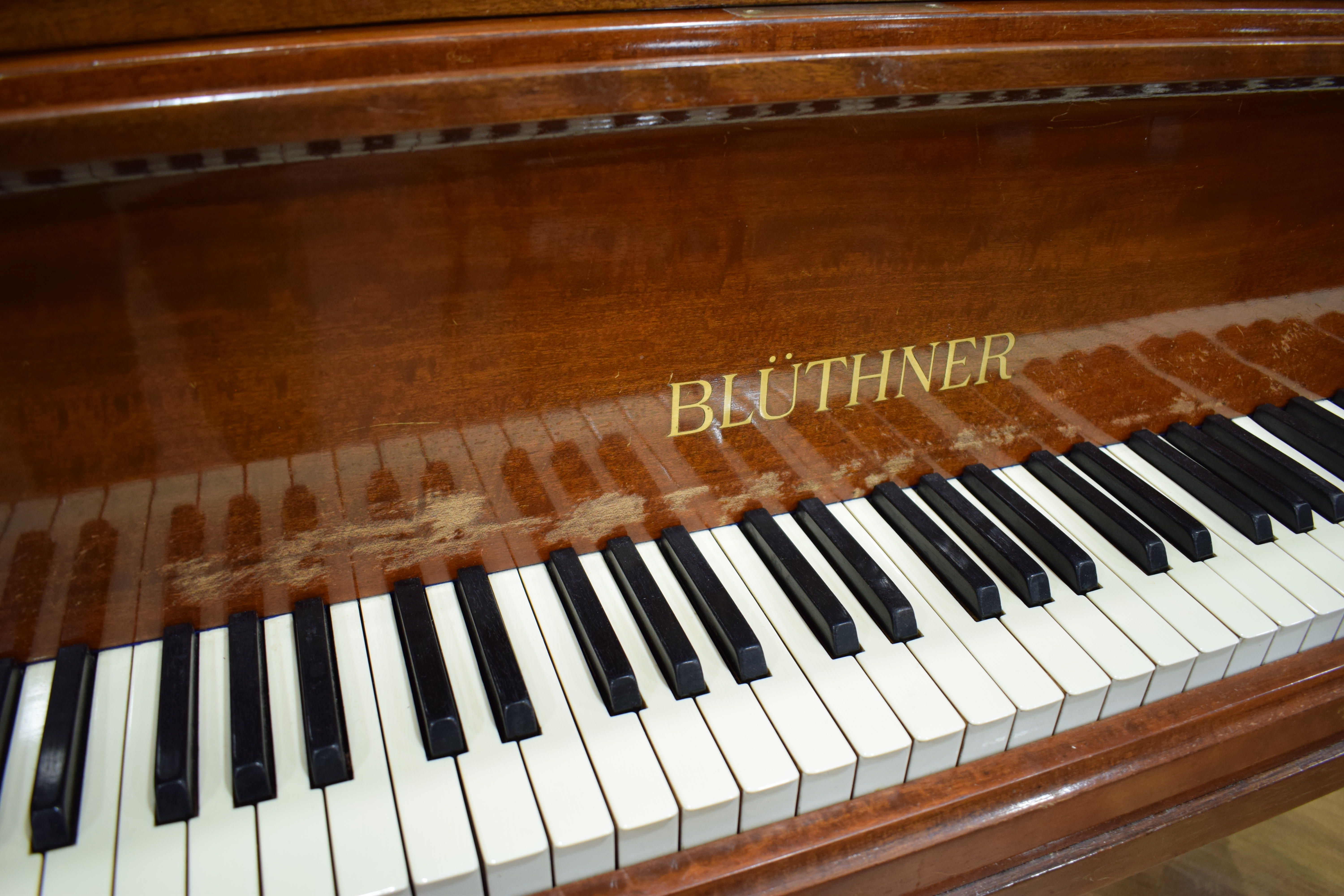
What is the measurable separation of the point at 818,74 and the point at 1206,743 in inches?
41.1

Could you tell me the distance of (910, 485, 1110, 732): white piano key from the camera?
1115mm

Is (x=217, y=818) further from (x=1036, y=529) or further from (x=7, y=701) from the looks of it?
(x=1036, y=529)

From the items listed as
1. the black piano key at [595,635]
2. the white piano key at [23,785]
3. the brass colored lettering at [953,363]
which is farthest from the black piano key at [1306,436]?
the white piano key at [23,785]

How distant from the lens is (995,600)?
3.87ft

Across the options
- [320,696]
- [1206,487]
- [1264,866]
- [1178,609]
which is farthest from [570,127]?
[1264,866]

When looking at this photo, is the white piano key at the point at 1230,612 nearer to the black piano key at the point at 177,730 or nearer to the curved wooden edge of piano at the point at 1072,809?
the curved wooden edge of piano at the point at 1072,809

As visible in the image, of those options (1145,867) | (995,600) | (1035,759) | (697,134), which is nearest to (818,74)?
(697,134)

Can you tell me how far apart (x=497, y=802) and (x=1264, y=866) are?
77.1 inches

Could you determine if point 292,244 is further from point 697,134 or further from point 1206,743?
point 1206,743

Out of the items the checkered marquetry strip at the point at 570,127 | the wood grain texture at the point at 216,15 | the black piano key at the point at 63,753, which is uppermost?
the wood grain texture at the point at 216,15

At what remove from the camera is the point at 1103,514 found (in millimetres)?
1358

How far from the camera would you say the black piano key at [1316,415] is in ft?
5.23

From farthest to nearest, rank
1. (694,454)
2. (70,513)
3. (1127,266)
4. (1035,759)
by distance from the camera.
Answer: (1127,266) < (694,454) < (1035,759) < (70,513)

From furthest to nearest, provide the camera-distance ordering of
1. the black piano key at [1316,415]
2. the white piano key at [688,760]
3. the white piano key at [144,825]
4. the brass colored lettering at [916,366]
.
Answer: the black piano key at [1316,415]
the brass colored lettering at [916,366]
the white piano key at [688,760]
the white piano key at [144,825]
